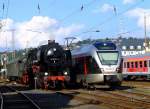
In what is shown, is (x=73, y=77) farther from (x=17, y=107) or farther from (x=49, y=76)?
(x=17, y=107)

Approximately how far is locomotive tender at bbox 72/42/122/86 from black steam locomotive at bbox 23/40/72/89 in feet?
8.28

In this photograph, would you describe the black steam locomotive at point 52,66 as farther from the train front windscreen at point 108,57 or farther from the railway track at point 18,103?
the railway track at point 18,103

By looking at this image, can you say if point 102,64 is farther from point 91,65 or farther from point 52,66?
point 52,66

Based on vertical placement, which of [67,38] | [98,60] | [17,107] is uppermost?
[67,38]

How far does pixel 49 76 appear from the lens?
35250 mm

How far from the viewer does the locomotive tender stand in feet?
102

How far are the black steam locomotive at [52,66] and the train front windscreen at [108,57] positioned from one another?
4.83 meters

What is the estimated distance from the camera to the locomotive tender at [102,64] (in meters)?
31.0

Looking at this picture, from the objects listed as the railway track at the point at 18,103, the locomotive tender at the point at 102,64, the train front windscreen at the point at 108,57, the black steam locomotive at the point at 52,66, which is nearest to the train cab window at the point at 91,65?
the locomotive tender at the point at 102,64

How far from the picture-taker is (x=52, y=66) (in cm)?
3588

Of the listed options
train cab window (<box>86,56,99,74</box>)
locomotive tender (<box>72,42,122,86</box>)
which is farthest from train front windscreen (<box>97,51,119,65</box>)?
train cab window (<box>86,56,99,74</box>)

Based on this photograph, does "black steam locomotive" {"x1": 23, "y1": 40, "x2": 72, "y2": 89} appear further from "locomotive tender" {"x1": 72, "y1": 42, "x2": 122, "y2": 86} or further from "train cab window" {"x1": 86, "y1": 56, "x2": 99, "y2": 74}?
"train cab window" {"x1": 86, "y1": 56, "x2": 99, "y2": 74}

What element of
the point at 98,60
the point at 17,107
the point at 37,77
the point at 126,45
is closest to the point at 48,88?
the point at 37,77

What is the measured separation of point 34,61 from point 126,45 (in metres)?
110
